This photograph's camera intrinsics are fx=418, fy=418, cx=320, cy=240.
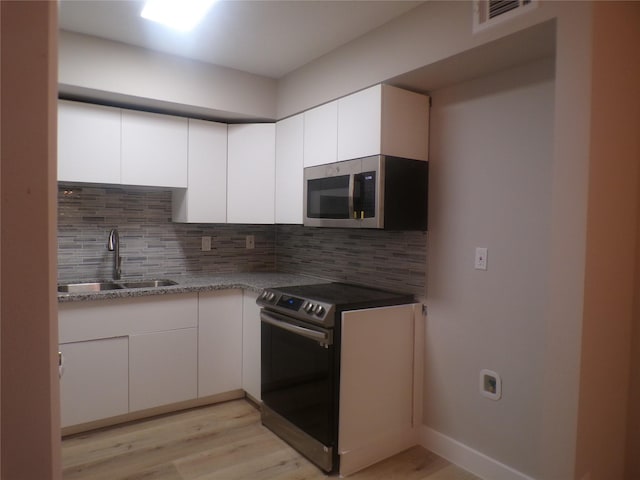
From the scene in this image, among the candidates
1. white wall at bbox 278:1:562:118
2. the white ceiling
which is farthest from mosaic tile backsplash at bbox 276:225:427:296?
the white ceiling

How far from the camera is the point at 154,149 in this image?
2855 mm

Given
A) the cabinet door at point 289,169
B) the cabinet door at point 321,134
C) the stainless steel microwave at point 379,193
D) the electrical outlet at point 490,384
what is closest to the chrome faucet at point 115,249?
the cabinet door at point 289,169

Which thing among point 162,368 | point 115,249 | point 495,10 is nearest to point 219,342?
point 162,368

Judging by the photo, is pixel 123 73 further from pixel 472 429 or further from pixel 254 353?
pixel 472 429

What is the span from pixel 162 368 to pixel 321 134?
182 centimetres

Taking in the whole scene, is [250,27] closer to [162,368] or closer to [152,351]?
[152,351]

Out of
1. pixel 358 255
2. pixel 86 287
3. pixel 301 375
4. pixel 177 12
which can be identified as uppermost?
pixel 177 12

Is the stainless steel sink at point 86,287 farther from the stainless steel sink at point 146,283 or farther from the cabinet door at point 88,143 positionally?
the cabinet door at point 88,143

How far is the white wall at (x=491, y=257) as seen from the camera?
195 centimetres

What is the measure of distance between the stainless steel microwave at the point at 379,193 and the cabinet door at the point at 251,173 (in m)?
0.78

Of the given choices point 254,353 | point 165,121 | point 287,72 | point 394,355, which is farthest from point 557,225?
point 165,121

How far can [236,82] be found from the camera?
9.84 ft

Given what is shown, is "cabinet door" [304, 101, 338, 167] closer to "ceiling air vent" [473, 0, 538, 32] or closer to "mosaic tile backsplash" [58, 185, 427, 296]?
"mosaic tile backsplash" [58, 185, 427, 296]

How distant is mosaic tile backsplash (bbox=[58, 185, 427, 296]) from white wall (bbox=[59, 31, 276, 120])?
2.43 feet
